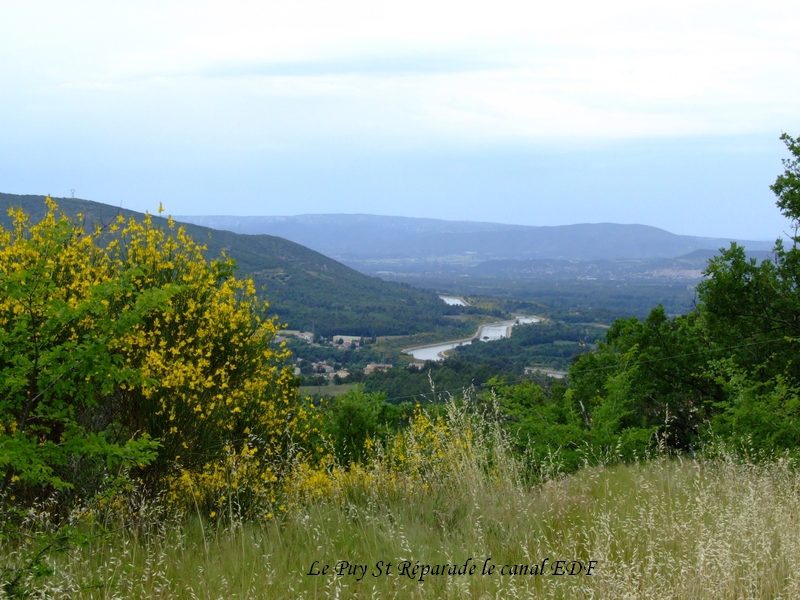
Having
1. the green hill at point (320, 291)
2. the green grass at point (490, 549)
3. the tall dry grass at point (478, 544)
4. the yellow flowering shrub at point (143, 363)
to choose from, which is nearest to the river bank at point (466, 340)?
the green hill at point (320, 291)

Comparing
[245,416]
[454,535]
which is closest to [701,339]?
[245,416]

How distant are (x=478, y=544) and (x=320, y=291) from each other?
8755 centimetres

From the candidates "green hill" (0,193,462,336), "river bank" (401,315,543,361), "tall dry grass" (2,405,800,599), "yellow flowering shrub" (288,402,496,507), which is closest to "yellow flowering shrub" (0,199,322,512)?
"yellow flowering shrub" (288,402,496,507)

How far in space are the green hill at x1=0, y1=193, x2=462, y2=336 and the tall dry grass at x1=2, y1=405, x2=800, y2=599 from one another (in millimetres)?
60193

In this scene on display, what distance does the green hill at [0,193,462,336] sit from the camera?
72.7 metres

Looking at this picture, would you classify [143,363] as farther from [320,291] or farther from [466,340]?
[320,291]

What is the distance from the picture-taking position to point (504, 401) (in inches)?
345

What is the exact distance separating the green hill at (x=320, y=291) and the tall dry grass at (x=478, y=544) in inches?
2370

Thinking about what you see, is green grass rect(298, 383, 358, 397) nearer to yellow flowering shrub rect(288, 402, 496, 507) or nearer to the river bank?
yellow flowering shrub rect(288, 402, 496, 507)

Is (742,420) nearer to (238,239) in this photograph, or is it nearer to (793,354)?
(793,354)

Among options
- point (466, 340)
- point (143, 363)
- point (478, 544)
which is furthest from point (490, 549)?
point (466, 340)

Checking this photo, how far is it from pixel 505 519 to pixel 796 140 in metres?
10.9

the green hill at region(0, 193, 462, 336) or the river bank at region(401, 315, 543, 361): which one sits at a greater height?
the green hill at region(0, 193, 462, 336)

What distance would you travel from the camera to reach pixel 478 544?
391cm
